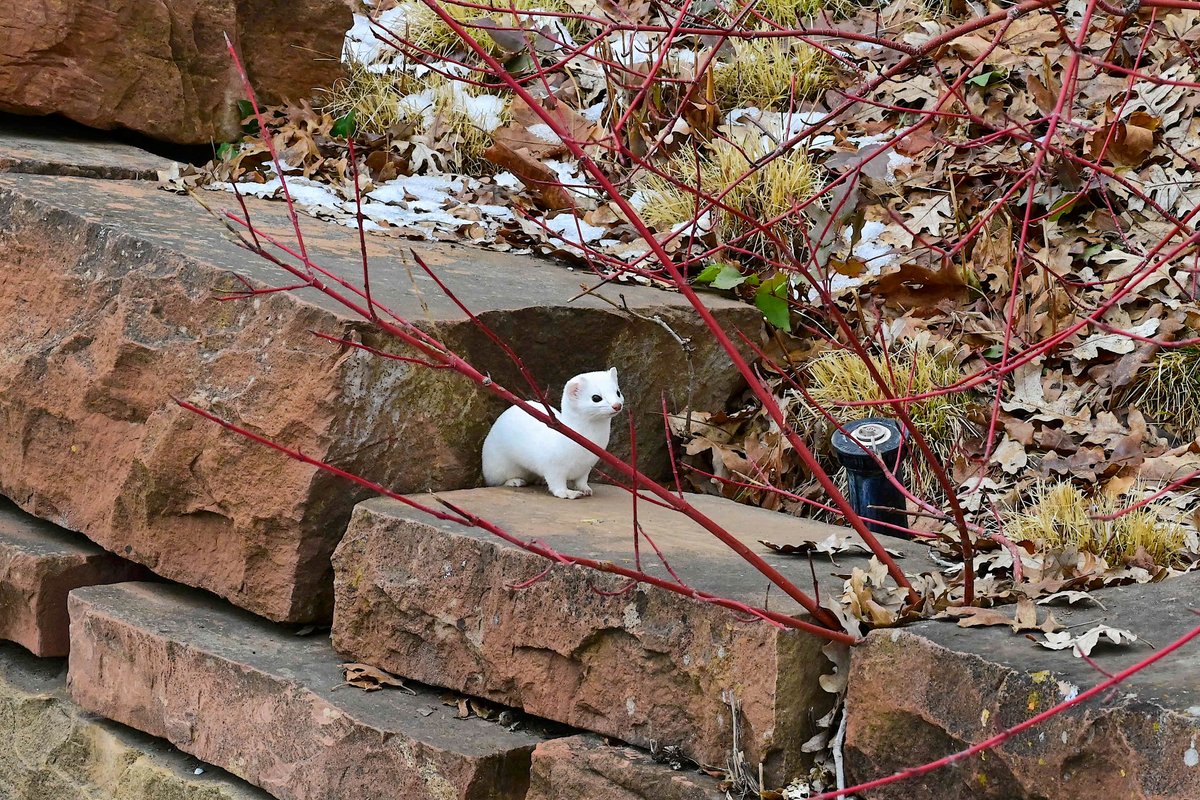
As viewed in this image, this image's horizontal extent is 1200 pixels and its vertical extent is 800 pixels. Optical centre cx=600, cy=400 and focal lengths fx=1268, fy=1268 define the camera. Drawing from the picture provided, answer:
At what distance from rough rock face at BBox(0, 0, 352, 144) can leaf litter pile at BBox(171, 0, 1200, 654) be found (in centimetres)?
18

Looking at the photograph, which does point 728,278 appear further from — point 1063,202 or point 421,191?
point 421,191

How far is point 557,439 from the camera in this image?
10.9 feet

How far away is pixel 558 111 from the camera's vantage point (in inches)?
213

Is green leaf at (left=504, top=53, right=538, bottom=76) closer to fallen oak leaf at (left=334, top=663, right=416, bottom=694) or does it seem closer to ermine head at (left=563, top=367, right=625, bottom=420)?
ermine head at (left=563, top=367, right=625, bottom=420)

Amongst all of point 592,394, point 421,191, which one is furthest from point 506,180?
point 592,394

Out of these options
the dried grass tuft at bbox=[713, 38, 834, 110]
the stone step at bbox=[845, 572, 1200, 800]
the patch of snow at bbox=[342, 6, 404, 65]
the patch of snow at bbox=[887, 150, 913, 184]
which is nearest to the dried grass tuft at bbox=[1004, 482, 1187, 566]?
the stone step at bbox=[845, 572, 1200, 800]

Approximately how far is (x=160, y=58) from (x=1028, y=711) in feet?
13.4

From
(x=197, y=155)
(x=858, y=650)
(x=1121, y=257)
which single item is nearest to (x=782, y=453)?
(x=1121, y=257)

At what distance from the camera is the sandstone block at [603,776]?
8.10 feet

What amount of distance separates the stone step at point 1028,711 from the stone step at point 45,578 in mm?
2391

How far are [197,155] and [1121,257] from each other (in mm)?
3610

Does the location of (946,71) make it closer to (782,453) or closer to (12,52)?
(782,453)

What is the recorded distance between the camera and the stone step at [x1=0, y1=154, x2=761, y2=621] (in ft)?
10.4

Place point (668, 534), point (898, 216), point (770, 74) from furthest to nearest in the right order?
point (770, 74) → point (898, 216) → point (668, 534)
